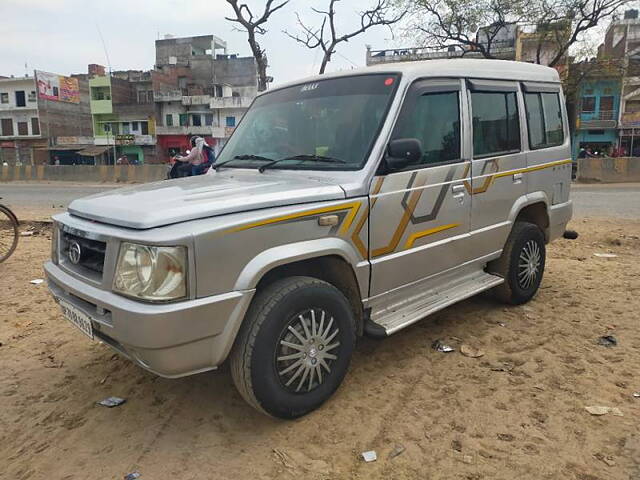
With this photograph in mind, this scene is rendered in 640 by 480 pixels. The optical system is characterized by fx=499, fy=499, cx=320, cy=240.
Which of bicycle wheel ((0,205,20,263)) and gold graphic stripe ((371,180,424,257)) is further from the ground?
gold graphic stripe ((371,180,424,257))

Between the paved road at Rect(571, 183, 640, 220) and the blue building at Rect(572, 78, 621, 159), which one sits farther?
the blue building at Rect(572, 78, 621, 159)

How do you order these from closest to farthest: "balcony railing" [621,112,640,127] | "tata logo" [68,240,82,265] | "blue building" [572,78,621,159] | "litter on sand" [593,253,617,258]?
"tata logo" [68,240,82,265]
"litter on sand" [593,253,617,258]
"balcony railing" [621,112,640,127]
"blue building" [572,78,621,159]

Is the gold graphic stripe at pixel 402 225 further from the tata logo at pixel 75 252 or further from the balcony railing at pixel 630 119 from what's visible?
the balcony railing at pixel 630 119

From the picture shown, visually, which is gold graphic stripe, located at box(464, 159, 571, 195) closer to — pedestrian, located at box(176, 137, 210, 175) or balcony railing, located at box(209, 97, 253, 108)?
pedestrian, located at box(176, 137, 210, 175)

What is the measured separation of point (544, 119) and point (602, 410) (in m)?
2.84

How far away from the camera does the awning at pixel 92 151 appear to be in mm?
46969

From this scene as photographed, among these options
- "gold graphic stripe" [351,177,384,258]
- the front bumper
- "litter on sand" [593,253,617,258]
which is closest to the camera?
the front bumper

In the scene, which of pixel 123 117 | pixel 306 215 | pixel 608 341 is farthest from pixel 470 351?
pixel 123 117

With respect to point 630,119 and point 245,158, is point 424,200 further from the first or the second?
point 630,119

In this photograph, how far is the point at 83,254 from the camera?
2797 millimetres

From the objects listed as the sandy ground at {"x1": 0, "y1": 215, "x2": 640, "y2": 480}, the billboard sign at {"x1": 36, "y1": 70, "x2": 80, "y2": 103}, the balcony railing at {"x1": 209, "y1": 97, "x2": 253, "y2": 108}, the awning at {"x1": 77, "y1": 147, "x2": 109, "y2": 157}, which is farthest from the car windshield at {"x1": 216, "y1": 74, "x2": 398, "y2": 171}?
the billboard sign at {"x1": 36, "y1": 70, "x2": 80, "y2": 103}

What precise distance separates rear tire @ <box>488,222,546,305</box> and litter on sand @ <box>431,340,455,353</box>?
98 centimetres

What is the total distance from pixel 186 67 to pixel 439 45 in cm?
3345

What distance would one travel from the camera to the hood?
2.46m
